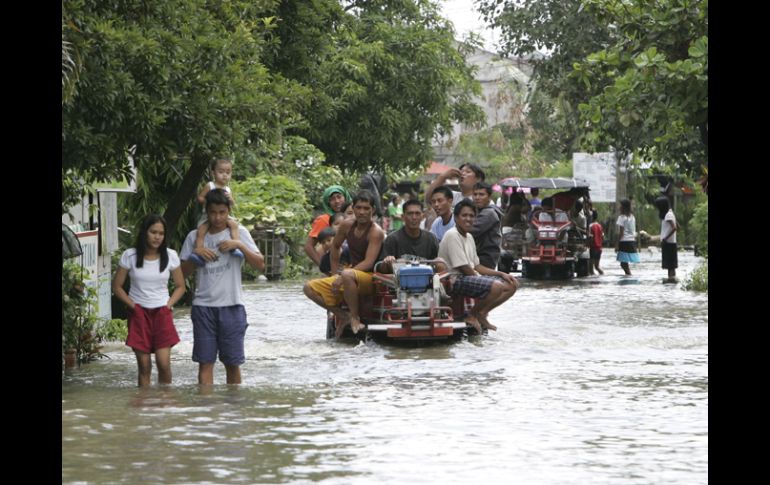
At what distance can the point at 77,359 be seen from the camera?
1343cm

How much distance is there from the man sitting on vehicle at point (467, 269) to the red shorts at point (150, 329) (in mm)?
4574

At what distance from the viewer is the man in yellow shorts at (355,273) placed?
1500 centimetres

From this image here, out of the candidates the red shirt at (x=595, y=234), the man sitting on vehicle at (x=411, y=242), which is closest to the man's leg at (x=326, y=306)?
the man sitting on vehicle at (x=411, y=242)

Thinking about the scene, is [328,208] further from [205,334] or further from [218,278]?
[205,334]

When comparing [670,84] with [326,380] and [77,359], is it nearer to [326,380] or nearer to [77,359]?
[326,380]

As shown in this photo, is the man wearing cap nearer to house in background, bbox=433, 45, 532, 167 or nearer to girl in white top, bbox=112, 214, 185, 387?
girl in white top, bbox=112, 214, 185, 387

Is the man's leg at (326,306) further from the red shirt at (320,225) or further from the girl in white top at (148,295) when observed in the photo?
the girl in white top at (148,295)

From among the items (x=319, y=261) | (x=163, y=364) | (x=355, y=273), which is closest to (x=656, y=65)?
(x=355, y=273)

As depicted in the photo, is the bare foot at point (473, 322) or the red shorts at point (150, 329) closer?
the red shorts at point (150, 329)

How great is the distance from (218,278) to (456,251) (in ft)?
14.0

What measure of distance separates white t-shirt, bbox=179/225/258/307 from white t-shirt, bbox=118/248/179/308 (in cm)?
26

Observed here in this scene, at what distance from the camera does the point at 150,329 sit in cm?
1146

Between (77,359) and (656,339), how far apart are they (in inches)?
248
